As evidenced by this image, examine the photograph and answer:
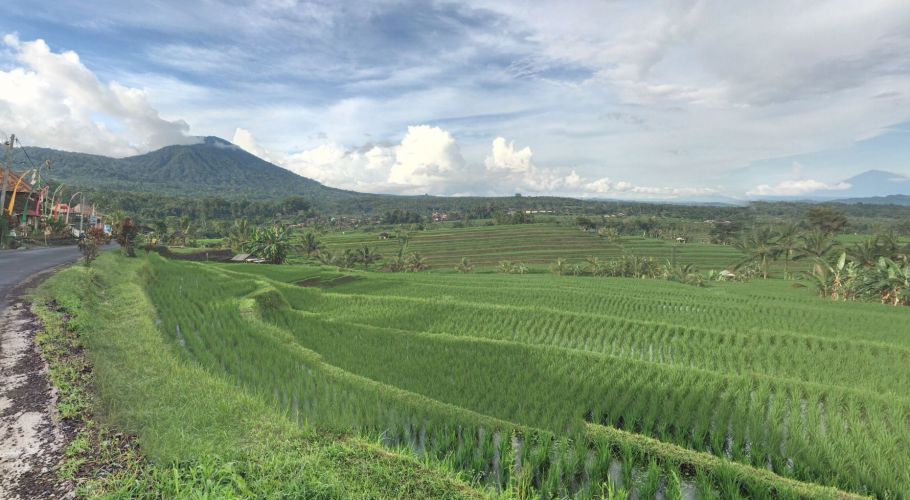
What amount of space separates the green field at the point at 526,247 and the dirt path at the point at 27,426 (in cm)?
5079

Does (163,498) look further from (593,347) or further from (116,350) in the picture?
(593,347)

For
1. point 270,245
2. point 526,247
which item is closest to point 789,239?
point 526,247

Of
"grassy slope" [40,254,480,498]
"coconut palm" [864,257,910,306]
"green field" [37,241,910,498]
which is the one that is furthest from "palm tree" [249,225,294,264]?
"coconut palm" [864,257,910,306]

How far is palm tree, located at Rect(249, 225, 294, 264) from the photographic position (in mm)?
44094

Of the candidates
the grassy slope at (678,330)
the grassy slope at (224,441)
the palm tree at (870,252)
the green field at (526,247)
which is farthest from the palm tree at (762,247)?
the grassy slope at (224,441)

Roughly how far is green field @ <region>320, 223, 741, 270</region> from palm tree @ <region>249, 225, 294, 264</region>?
19916 mm

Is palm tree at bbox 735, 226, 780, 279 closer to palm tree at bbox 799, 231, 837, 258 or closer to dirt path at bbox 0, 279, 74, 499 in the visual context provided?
palm tree at bbox 799, 231, 837, 258

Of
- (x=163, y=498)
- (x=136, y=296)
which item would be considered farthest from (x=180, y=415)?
(x=136, y=296)

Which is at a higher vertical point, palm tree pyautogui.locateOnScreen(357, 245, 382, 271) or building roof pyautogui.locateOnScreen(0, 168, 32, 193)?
building roof pyautogui.locateOnScreen(0, 168, 32, 193)

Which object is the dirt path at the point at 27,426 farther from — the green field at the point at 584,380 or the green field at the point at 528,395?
the green field at the point at 584,380

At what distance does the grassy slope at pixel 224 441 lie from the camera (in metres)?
4.33

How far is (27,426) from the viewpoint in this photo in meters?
4.84

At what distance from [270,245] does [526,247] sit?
4329 cm

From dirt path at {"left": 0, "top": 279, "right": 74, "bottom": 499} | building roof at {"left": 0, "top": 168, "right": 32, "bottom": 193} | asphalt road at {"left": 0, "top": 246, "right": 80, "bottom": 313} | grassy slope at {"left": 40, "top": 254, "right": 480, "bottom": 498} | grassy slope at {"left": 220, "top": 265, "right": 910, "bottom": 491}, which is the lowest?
grassy slope at {"left": 220, "top": 265, "right": 910, "bottom": 491}
